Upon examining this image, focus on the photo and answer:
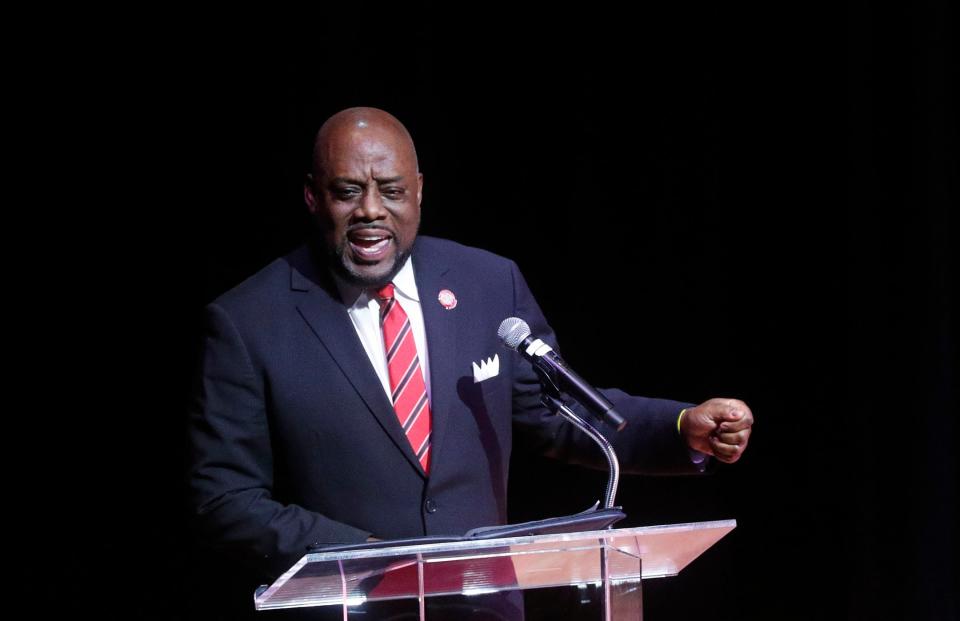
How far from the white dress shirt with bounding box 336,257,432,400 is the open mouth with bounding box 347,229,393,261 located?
4.0 inches

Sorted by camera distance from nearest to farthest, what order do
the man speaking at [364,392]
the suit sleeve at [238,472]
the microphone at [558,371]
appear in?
the microphone at [558,371], the suit sleeve at [238,472], the man speaking at [364,392]

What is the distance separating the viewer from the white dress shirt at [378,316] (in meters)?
2.76

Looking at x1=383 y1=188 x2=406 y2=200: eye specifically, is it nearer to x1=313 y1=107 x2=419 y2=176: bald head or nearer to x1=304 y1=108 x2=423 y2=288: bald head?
x1=304 y1=108 x2=423 y2=288: bald head

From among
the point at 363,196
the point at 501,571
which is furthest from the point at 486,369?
the point at 501,571

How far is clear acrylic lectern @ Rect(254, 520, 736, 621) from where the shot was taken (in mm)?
1798

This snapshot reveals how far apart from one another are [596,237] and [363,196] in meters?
1.34

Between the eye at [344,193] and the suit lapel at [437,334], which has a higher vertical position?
the eye at [344,193]

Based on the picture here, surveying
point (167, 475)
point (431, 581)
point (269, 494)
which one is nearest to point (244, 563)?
point (269, 494)

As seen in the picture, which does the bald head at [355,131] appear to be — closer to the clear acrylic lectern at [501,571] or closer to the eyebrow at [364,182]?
the eyebrow at [364,182]

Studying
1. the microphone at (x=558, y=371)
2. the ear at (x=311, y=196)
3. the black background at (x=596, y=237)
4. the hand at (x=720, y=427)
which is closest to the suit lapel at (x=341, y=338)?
the ear at (x=311, y=196)

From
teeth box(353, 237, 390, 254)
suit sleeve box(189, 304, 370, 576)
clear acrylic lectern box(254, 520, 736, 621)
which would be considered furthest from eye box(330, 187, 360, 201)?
clear acrylic lectern box(254, 520, 736, 621)

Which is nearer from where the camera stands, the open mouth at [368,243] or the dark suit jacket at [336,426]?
the dark suit jacket at [336,426]

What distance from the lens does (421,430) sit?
270cm

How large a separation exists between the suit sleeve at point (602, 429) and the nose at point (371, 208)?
443 millimetres
